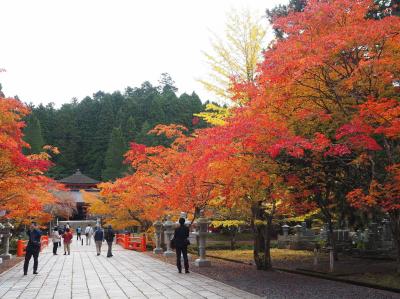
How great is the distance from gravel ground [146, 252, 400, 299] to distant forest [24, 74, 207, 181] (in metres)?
58.5

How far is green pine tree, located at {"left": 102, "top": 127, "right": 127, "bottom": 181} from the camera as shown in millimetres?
70500

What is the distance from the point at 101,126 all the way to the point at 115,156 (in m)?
16.1

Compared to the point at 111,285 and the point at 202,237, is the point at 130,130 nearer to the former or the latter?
the point at 202,237

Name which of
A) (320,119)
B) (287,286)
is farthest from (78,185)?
(320,119)

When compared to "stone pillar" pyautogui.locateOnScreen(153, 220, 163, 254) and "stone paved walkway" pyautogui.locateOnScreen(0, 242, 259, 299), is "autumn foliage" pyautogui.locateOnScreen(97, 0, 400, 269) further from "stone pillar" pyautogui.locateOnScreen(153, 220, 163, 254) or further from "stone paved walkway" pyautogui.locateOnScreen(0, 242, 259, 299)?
"stone pillar" pyautogui.locateOnScreen(153, 220, 163, 254)

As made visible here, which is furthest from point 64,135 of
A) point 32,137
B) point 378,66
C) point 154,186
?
point 378,66

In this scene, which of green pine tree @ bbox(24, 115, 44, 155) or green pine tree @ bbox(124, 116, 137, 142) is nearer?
green pine tree @ bbox(24, 115, 44, 155)

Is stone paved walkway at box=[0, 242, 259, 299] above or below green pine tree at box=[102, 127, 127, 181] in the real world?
below

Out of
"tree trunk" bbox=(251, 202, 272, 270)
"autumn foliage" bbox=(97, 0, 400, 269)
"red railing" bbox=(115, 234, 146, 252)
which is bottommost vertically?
"red railing" bbox=(115, 234, 146, 252)

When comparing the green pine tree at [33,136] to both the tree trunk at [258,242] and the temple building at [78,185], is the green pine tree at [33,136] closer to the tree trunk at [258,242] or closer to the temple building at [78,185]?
the temple building at [78,185]

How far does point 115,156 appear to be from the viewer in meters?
72.1

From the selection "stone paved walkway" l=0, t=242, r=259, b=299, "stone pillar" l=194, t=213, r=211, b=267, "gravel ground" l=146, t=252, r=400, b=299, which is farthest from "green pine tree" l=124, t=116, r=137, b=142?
"gravel ground" l=146, t=252, r=400, b=299

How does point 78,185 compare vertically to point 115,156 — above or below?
below

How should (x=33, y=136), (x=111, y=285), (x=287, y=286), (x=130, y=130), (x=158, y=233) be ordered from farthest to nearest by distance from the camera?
(x=130, y=130) < (x=33, y=136) < (x=158, y=233) < (x=287, y=286) < (x=111, y=285)
